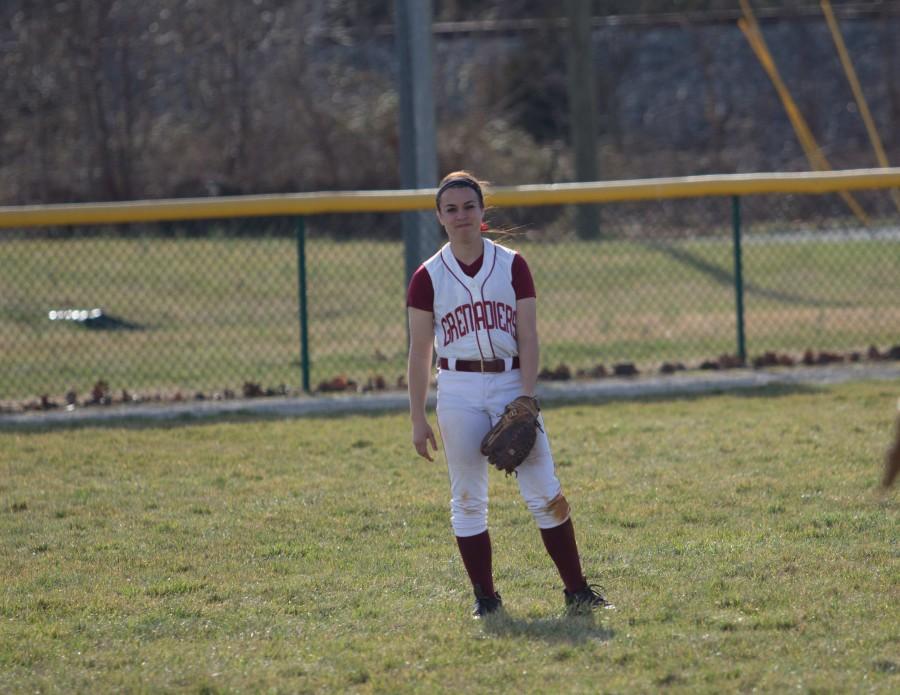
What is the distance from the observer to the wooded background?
61.6ft

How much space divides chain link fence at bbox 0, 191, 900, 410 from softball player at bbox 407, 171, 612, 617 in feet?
16.6

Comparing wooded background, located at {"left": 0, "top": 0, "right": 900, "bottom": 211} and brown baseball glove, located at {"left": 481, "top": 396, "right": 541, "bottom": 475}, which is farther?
wooded background, located at {"left": 0, "top": 0, "right": 900, "bottom": 211}

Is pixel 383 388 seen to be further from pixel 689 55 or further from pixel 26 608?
pixel 689 55

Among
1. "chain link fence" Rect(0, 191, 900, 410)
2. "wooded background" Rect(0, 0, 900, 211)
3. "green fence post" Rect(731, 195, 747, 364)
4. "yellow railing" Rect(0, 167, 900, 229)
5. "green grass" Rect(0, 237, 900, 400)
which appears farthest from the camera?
"wooded background" Rect(0, 0, 900, 211)

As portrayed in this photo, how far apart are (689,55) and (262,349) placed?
54.5 ft

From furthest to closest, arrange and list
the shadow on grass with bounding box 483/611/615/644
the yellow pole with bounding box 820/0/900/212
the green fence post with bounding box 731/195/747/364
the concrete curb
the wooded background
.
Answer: the yellow pole with bounding box 820/0/900/212, the wooded background, the green fence post with bounding box 731/195/747/364, the concrete curb, the shadow on grass with bounding box 483/611/615/644

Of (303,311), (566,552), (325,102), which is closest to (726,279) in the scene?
(303,311)

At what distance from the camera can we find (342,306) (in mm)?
12305

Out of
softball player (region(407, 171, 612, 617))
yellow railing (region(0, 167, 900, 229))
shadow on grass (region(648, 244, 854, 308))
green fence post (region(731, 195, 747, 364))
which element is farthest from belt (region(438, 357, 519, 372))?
shadow on grass (region(648, 244, 854, 308))

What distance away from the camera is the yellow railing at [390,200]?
952cm

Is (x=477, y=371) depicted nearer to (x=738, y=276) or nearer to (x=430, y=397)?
(x=430, y=397)

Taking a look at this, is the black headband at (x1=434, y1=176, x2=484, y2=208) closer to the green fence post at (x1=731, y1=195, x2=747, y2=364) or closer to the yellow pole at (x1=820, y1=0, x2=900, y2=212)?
the green fence post at (x1=731, y1=195, x2=747, y2=364)

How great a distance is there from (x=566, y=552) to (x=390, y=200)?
541cm

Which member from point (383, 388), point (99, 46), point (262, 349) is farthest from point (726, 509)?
point (99, 46)
